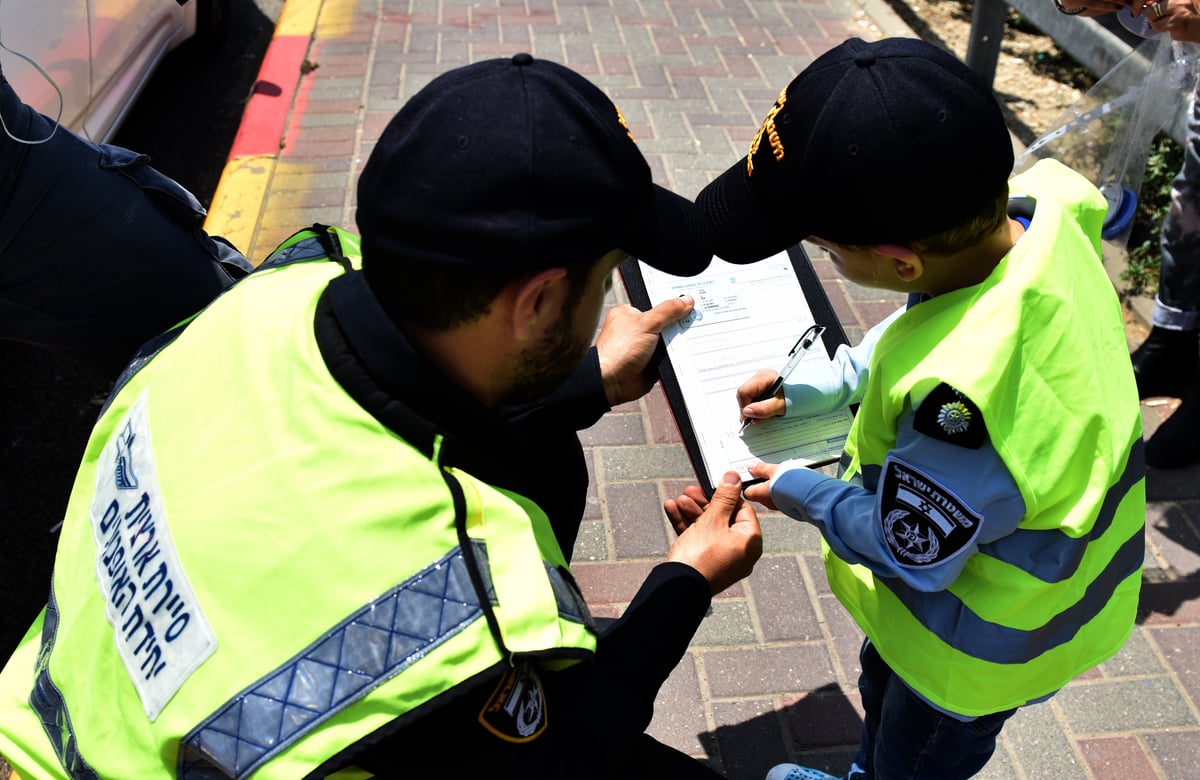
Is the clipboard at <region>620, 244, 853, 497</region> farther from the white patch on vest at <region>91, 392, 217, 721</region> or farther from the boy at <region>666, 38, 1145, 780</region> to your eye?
the white patch on vest at <region>91, 392, 217, 721</region>

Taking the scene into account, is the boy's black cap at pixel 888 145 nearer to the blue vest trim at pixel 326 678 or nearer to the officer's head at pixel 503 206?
the officer's head at pixel 503 206

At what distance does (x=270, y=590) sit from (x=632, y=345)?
3.30 ft

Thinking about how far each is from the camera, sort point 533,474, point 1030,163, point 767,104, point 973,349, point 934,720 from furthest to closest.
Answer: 1. point 767,104
2. point 1030,163
3. point 934,720
4. point 533,474
5. point 973,349

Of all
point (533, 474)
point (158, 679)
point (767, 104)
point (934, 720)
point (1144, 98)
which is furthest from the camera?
point (767, 104)

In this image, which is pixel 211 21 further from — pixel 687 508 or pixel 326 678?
pixel 326 678

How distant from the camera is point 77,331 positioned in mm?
2168

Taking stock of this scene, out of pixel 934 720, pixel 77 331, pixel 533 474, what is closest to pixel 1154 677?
pixel 934 720

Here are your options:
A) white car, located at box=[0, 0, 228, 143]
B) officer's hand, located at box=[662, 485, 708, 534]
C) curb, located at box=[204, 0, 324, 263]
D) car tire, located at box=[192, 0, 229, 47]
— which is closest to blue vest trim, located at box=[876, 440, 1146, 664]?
officer's hand, located at box=[662, 485, 708, 534]

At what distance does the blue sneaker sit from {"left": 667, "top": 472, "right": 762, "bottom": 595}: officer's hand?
0.77m

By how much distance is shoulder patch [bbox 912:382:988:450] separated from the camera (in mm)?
1246

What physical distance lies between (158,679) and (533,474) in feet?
1.95

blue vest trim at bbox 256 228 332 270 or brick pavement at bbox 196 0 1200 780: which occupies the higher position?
blue vest trim at bbox 256 228 332 270

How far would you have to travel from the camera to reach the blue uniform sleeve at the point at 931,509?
4.24 ft

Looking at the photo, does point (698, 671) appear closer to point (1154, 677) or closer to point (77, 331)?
point (1154, 677)
